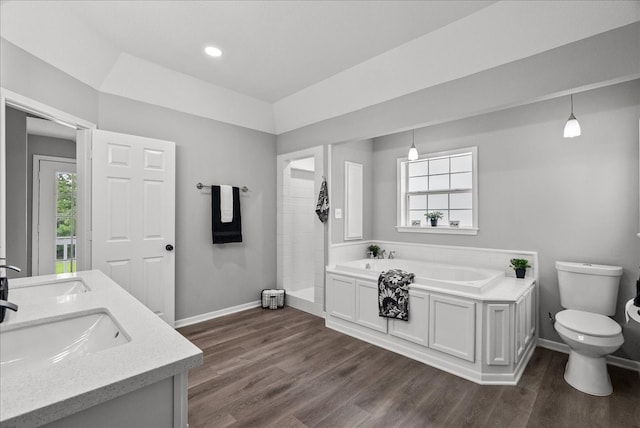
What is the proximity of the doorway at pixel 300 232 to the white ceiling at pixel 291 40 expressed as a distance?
43.9 inches

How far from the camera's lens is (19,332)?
124 cm

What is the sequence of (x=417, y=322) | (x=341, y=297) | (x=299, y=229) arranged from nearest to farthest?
1. (x=417, y=322)
2. (x=341, y=297)
3. (x=299, y=229)

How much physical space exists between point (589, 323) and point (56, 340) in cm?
332

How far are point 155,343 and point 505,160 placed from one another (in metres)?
3.50

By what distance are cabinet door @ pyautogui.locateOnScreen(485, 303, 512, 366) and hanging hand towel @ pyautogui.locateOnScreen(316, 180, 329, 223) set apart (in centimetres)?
197

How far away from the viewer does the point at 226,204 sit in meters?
3.75

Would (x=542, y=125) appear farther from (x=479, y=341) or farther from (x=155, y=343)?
(x=155, y=343)

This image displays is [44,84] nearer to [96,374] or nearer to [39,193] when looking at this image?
[39,193]

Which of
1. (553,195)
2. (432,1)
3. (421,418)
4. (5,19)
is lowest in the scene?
(421,418)

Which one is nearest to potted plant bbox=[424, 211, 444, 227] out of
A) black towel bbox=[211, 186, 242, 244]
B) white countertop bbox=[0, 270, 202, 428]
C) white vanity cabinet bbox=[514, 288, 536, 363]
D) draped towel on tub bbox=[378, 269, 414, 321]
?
draped towel on tub bbox=[378, 269, 414, 321]

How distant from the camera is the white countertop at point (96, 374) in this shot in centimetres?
68

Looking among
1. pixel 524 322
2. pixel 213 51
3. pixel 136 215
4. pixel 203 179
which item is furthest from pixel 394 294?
pixel 213 51

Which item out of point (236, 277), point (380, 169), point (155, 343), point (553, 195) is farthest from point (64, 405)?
point (380, 169)

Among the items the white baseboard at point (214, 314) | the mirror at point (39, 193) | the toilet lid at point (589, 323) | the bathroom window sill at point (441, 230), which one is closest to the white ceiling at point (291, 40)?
the mirror at point (39, 193)
